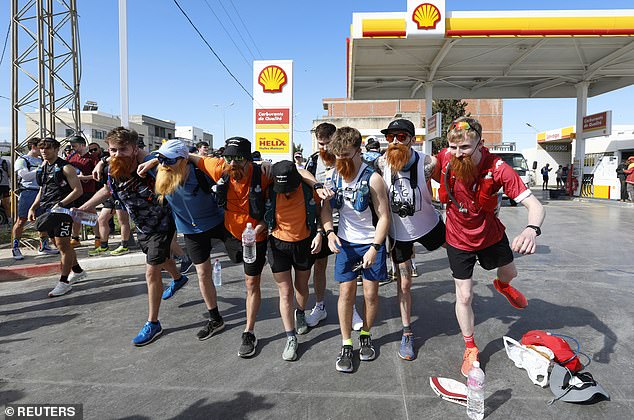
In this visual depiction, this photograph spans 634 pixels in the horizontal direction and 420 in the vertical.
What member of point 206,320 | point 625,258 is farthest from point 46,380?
point 625,258

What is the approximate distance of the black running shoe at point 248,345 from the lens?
10.6 ft

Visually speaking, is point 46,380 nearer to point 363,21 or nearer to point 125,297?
point 125,297

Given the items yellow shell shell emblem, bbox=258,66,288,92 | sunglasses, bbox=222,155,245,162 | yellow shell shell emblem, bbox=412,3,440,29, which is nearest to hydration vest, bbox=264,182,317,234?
sunglasses, bbox=222,155,245,162

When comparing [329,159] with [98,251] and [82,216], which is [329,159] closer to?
[82,216]

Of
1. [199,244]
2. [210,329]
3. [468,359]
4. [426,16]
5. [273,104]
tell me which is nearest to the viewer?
[468,359]

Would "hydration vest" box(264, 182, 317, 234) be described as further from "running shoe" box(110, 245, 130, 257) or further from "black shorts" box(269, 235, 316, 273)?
"running shoe" box(110, 245, 130, 257)

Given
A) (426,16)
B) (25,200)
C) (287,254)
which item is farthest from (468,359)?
(426,16)

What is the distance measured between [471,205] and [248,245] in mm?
1803

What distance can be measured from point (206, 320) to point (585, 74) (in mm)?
22180

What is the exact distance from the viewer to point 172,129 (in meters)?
84.4

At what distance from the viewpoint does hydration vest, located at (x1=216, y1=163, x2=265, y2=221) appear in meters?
3.21

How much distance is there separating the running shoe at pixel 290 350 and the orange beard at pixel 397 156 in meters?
1.67

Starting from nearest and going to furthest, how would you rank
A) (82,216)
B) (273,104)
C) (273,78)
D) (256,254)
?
1. (256,254)
2. (82,216)
3. (273,78)
4. (273,104)

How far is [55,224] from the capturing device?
15.3 ft
